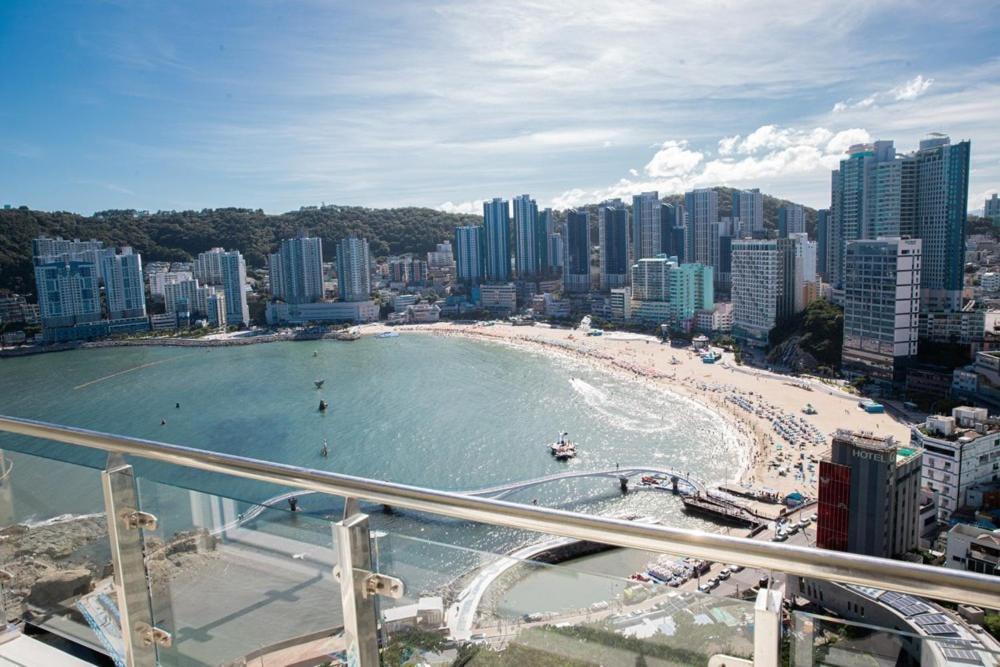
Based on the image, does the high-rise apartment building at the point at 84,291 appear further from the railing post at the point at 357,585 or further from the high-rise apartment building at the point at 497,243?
the railing post at the point at 357,585

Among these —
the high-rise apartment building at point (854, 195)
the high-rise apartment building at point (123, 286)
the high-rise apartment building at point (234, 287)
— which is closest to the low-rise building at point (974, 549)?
the high-rise apartment building at point (854, 195)

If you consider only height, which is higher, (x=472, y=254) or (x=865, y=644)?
(x=472, y=254)

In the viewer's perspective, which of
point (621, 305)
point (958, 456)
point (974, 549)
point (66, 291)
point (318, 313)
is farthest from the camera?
point (318, 313)

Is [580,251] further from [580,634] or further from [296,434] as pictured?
[580,634]

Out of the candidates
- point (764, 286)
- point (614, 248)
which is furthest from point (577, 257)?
point (764, 286)

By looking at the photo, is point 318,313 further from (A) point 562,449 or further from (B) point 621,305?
(A) point 562,449

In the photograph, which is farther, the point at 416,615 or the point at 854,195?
the point at 854,195

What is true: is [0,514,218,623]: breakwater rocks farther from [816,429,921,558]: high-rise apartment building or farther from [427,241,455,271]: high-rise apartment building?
[427,241,455,271]: high-rise apartment building
